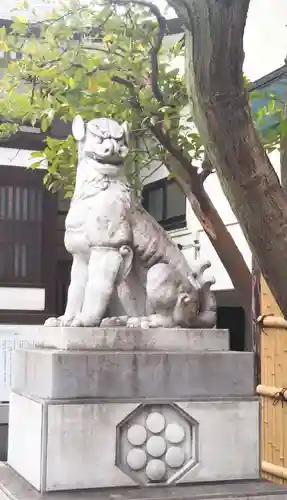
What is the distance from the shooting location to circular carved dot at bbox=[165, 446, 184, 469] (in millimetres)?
4645

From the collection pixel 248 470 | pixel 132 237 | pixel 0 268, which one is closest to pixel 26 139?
pixel 0 268

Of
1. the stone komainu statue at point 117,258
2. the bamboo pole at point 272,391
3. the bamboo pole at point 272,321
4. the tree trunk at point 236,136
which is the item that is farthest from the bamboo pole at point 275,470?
the tree trunk at point 236,136

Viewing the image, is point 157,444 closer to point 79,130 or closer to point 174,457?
point 174,457

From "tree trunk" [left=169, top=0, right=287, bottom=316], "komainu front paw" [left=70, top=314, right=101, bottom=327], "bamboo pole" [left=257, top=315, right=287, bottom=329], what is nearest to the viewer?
"tree trunk" [left=169, top=0, right=287, bottom=316]

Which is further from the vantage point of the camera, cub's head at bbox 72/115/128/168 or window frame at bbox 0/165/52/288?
window frame at bbox 0/165/52/288

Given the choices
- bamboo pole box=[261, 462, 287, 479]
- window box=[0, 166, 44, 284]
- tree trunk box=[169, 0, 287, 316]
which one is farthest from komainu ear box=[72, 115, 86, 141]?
window box=[0, 166, 44, 284]

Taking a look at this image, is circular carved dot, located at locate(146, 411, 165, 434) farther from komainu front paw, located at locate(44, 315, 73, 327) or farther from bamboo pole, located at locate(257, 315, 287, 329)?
bamboo pole, located at locate(257, 315, 287, 329)

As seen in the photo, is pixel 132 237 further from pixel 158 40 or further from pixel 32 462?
pixel 158 40

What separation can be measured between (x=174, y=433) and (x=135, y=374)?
483 mm

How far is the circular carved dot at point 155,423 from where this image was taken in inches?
182

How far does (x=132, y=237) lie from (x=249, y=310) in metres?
2.68

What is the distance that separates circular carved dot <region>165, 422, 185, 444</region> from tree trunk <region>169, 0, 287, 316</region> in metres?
1.45

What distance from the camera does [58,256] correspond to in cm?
1507

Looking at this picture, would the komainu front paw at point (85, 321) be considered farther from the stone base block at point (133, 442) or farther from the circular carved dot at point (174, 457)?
the circular carved dot at point (174, 457)
